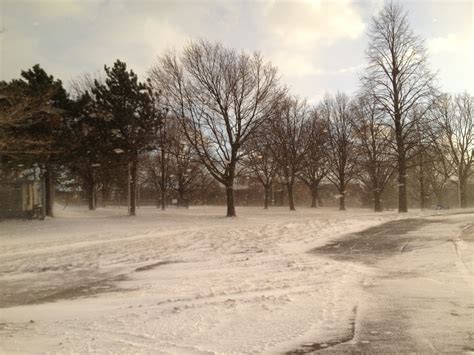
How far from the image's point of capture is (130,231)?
20.6 m

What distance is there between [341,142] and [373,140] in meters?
7.65

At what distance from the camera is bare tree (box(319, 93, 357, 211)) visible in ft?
174

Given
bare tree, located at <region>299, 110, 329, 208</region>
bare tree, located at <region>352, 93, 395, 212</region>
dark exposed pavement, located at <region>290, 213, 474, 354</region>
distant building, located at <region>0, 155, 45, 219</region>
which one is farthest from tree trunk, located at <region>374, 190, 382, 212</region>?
dark exposed pavement, located at <region>290, 213, 474, 354</region>

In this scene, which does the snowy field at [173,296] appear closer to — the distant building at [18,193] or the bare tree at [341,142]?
the distant building at [18,193]

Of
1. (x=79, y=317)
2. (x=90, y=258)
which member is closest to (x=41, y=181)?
(x=90, y=258)

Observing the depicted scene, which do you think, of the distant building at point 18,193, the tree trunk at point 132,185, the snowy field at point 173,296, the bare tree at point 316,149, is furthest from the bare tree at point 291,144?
the snowy field at point 173,296

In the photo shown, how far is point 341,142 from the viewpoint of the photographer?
5316 centimetres

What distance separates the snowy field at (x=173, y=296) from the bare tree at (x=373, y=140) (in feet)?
81.9

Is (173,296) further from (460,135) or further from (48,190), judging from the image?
(460,135)

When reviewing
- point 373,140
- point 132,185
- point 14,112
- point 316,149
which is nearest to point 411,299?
point 14,112

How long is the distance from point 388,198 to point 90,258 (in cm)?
7246

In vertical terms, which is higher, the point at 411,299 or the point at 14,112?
the point at 14,112

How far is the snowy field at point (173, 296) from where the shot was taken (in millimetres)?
5941

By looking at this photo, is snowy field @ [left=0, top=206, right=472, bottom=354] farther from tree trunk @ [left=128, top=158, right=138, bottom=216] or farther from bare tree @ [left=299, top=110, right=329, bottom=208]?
bare tree @ [left=299, top=110, right=329, bottom=208]
